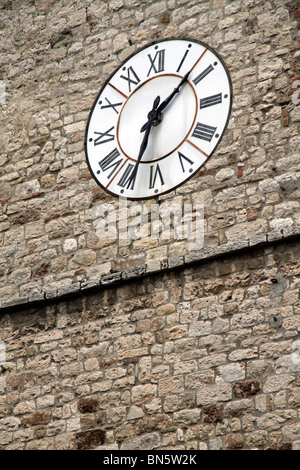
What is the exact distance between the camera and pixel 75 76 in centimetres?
1071

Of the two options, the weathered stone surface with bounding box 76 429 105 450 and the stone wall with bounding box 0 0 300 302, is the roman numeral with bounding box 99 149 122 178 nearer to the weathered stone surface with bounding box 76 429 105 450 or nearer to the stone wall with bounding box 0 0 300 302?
the stone wall with bounding box 0 0 300 302

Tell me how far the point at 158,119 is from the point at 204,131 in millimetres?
461

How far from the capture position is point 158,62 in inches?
404

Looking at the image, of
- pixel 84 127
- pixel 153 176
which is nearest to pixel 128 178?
pixel 153 176

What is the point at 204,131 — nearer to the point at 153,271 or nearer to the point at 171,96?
the point at 171,96

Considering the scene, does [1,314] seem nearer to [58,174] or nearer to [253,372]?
[58,174]

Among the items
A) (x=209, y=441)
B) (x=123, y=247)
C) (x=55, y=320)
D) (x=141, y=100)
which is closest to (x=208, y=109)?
(x=141, y=100)

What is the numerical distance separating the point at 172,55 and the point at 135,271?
1.97 m

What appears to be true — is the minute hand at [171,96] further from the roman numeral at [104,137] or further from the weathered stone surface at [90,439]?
the weathered stone surface at [90,439]

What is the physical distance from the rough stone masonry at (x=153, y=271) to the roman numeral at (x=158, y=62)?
0.20 m

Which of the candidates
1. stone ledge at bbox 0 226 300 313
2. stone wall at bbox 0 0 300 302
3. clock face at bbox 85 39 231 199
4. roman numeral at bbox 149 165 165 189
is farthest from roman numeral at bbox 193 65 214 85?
stone ledge at bbox 0 226 300 313

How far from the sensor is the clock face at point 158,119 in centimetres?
984

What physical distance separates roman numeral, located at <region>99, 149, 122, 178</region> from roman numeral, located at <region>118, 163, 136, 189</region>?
120 millimetres

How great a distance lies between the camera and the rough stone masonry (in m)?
8.88
